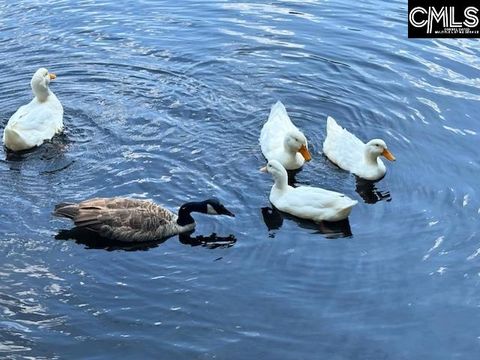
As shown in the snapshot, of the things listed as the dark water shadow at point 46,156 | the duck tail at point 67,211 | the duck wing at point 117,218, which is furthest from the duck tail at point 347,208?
the dark water shadow at point 46,156

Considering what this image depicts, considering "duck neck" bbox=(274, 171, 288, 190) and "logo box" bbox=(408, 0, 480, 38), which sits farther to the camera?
"logo box" bbox=(408, 0, 480, 38)

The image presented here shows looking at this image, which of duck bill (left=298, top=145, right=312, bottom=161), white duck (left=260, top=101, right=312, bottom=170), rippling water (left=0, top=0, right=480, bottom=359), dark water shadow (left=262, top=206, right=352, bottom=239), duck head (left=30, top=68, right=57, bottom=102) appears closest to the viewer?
rippling water (left=0, top=0, right=480, bottom=359)

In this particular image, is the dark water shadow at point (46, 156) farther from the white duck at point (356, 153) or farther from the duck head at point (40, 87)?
the white duck at point (356, 153)

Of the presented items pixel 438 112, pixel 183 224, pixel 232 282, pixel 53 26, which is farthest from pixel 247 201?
pixel 53 26

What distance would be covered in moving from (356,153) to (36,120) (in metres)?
5.60

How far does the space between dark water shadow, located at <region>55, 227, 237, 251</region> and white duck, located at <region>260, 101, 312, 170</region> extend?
7.89 ft

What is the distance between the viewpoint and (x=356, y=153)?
46.0 ft

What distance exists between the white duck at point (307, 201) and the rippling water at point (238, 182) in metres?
0.21

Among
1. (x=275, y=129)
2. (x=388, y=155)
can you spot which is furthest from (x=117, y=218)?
(x=388, y=155)

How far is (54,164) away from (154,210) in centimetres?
250

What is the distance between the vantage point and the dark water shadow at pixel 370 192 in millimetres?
13273

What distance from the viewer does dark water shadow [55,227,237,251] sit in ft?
39.4

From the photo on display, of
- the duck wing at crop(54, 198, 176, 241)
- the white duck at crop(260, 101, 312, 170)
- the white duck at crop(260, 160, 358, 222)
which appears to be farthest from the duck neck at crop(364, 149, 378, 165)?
the duck wing at crop(54, 198, 176, 241)

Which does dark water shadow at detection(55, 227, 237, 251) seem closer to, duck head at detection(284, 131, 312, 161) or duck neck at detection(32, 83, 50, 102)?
duck head at detection(284, 131, 312, 161)
